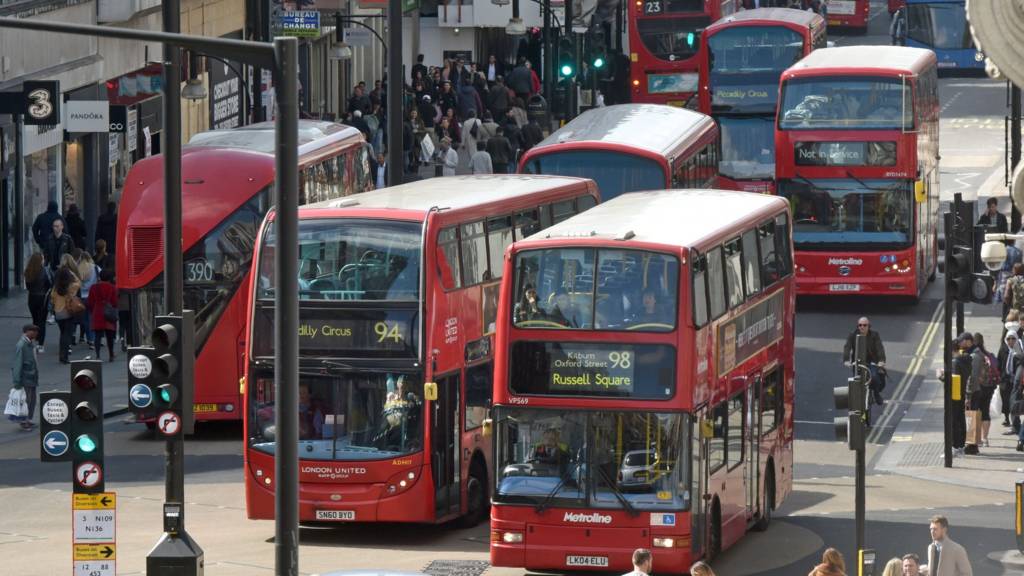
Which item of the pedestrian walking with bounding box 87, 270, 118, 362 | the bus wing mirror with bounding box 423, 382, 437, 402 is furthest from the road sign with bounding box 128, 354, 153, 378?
the pedestrian walking with bounding box 87, 270, 118, 362

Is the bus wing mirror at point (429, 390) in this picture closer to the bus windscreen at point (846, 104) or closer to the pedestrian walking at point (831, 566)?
the pedestrian walking at point (831, 566)

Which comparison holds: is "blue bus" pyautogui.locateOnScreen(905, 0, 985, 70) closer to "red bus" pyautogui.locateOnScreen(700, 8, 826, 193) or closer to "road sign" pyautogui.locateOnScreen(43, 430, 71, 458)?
"red bus" pyautogui.locateOnScreen(700, 8, 826, 193)

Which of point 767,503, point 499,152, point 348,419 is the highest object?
point 348,419

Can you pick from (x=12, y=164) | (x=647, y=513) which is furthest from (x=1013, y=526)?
(x=12, y=164)

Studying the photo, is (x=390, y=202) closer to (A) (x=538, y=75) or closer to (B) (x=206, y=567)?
(B) (x=206, y=567)

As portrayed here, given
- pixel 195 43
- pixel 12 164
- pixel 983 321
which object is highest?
pixel 195 43

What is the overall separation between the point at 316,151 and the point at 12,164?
9.11 m

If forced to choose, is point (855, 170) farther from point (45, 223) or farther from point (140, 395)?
point (140, 395)

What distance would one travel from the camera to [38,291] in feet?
116

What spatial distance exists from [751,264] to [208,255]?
8.40 metres

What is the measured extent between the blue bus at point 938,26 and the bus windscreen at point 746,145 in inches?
1025

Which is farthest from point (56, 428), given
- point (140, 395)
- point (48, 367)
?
point (48, 367)

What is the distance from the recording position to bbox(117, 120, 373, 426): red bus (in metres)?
29.0

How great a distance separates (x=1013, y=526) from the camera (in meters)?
25.4
